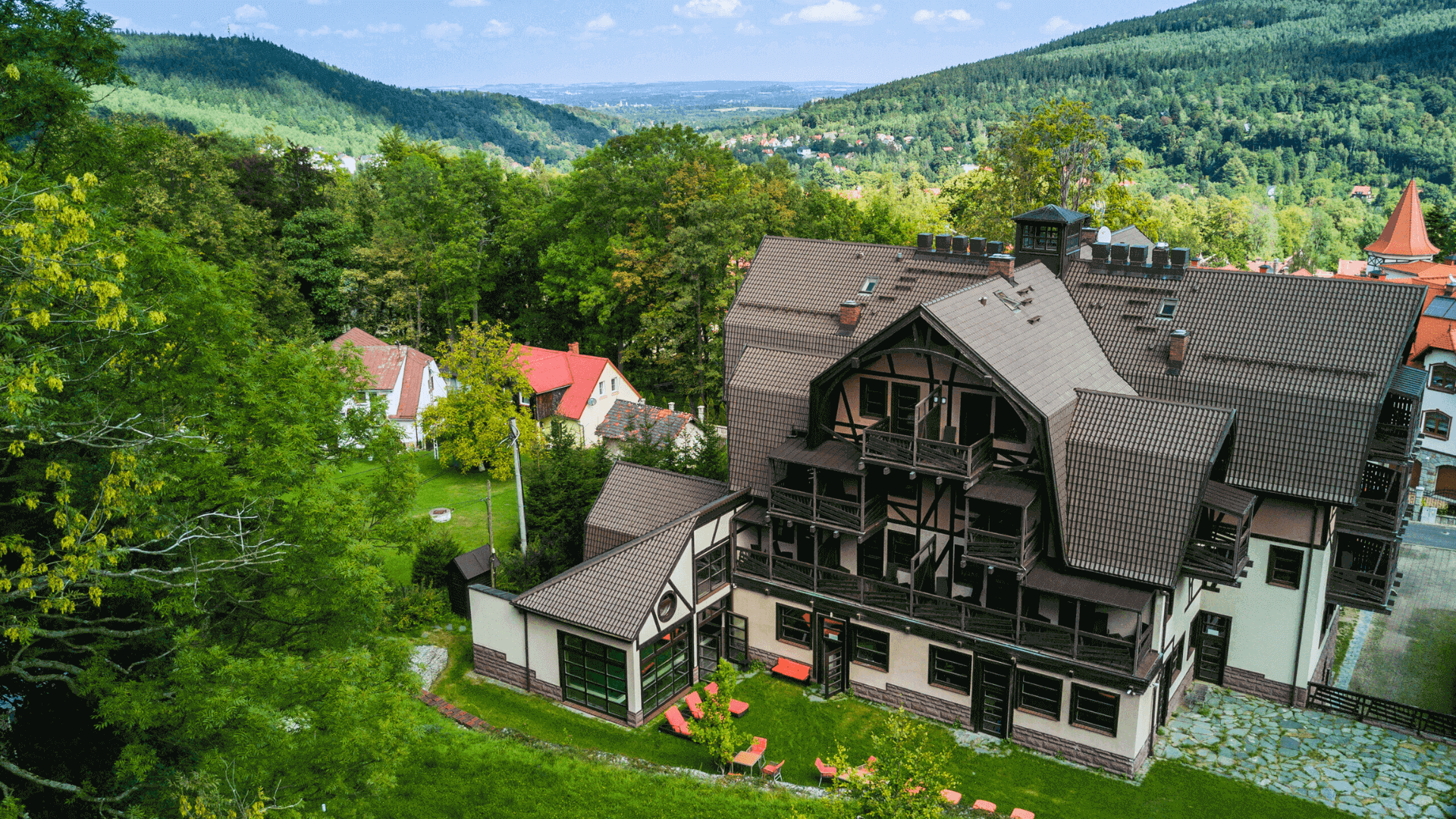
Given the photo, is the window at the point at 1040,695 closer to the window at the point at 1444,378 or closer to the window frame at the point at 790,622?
the window frame at the point at 790,622

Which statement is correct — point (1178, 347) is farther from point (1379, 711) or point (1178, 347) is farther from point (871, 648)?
point (871, 648)

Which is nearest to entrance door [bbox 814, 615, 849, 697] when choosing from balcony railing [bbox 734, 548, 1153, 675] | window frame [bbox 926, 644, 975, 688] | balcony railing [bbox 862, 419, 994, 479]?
balcony railing [bbox 734, 548, 1153, 675]

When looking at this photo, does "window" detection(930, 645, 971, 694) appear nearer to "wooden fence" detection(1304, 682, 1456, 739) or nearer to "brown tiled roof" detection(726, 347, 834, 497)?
"brown tiled roof" detection(726, 347, 834, 497)

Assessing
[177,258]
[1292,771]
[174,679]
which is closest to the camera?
[174,679]

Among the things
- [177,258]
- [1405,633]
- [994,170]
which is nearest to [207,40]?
[994,170]

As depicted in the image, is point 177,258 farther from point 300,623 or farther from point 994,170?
point 994,170

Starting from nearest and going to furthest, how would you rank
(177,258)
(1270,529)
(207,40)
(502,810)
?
(177,258)
(502,810)
(1270,529)
(207,40)

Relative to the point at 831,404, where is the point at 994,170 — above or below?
above

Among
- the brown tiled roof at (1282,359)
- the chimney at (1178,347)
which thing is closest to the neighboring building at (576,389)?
the brown tiled roof at (1282,359)
